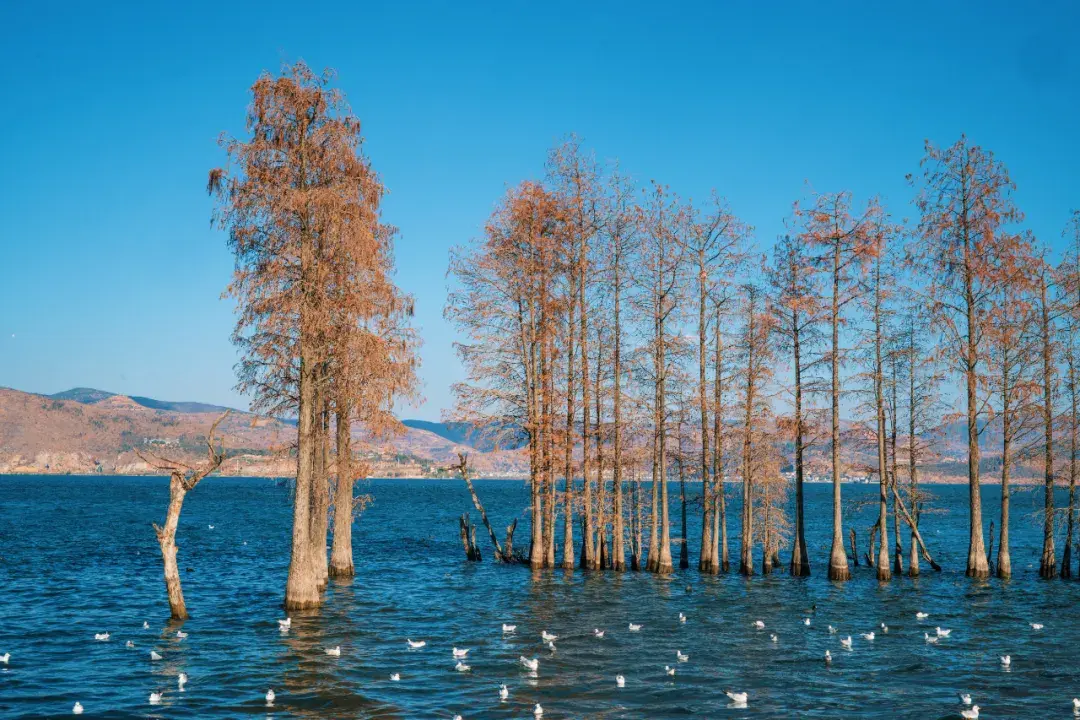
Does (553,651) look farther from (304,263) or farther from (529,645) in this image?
(304,263)

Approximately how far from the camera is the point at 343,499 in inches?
1362

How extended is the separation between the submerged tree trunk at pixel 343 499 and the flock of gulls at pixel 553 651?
7603 millimetres

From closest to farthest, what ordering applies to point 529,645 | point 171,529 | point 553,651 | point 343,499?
point 553,651 < point 529,645 < point 171,529 < point 343,499

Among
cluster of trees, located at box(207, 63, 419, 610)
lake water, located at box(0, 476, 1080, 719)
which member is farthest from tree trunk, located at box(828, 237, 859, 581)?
cluster of trees, located at box(207, 63, 419, 610)

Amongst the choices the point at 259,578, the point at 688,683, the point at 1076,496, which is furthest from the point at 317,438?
the point at 1076,496

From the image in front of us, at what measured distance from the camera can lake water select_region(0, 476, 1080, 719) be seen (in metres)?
17.9

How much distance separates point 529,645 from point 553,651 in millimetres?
1111

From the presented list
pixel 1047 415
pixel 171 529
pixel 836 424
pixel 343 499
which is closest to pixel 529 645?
pixel 171 529

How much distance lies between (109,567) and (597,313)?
2790 centimetres

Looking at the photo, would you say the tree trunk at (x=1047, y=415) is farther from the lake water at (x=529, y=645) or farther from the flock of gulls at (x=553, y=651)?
the flock of gulls at (x=553, y=651)

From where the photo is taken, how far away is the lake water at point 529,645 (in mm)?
17859

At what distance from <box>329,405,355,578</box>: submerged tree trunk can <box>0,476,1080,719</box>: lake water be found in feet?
4.26

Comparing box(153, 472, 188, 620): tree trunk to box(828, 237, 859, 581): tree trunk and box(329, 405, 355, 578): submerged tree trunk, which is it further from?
box(828, 237, 859, 581): tree trunk

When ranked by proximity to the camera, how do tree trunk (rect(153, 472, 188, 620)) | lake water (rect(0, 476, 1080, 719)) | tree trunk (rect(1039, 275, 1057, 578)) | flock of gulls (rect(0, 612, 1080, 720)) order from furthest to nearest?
tree trunk (rect(1039, 275, 1057, 578)), tree trunk (rect(153, 472, 188, 620)), lake water (rect(0, 476, 1080, 719)), flock of gulls (rect(0, 612, 1080, 720))
